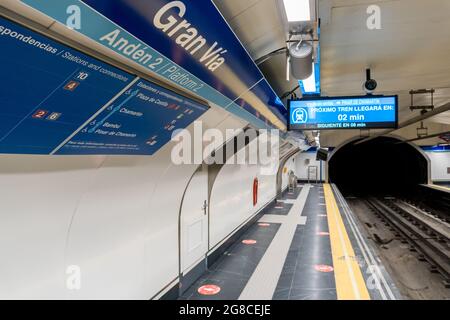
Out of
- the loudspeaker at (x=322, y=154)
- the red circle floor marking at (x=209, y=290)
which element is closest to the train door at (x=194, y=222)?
the red circle floor marking at (x=209, y=290)

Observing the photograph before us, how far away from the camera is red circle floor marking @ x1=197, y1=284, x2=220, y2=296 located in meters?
4.00

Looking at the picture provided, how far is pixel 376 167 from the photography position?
28.3 metres

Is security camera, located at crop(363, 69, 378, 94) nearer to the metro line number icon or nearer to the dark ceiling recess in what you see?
the metro line number icon

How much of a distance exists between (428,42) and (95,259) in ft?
17.3

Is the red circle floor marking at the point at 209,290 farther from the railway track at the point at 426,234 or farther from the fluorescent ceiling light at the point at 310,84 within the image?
the railway track at the point at 426,234

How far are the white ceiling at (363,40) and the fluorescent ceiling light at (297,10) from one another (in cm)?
63

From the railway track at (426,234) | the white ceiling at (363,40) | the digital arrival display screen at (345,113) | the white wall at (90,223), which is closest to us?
the white wall at (90,223)

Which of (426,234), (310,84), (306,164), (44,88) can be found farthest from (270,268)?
(306,164)

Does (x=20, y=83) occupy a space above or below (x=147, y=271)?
above

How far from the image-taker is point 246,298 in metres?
3.81

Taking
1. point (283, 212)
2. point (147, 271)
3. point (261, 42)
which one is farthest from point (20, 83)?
point (283, 212)

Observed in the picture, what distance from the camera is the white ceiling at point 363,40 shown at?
131 inches

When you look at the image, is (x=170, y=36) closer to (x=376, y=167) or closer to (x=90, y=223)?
(x=90, y=223)
